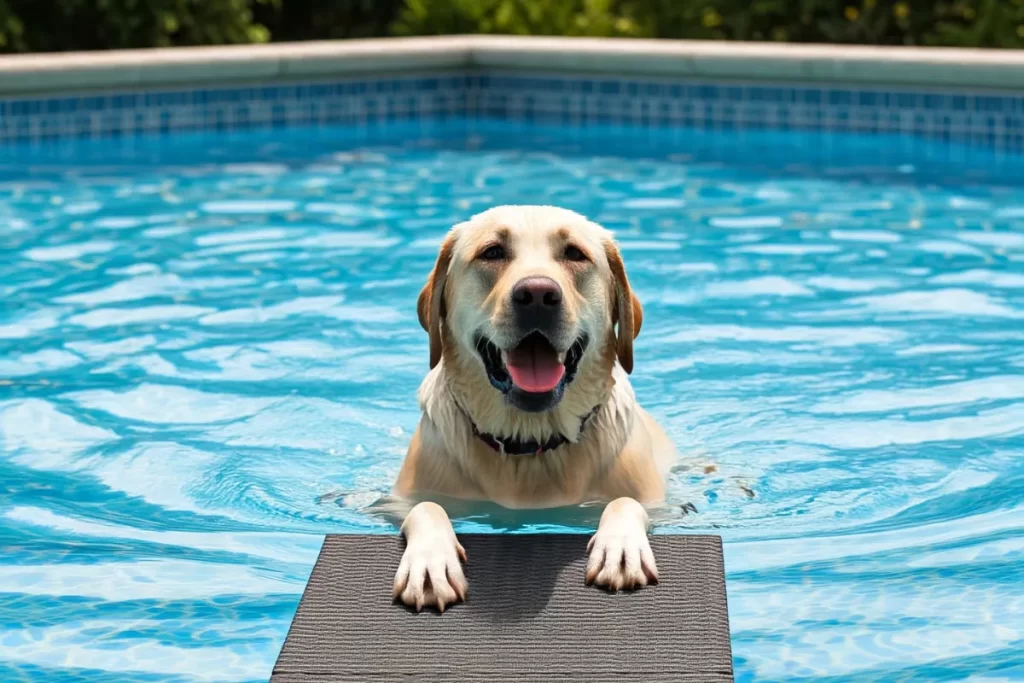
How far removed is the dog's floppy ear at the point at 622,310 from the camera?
464cm

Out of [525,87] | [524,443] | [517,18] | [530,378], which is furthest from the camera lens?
[517,18]

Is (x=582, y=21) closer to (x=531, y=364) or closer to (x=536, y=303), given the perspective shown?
(x=531, y=364)

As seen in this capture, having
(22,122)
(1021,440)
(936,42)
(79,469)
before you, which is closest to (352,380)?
(79,469)

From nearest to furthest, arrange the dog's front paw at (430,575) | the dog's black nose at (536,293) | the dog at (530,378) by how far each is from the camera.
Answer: the dog's front paw at (430,575) → the dog's black nose at (536,293) → the dog at (530,378)

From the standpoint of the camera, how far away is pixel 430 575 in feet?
12.9

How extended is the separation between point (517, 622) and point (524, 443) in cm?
90

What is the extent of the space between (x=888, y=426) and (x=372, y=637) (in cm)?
294

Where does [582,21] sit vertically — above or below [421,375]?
above

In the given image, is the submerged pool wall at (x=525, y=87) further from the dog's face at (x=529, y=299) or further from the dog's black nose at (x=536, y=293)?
the dog's black nose at (x=536, y=293)

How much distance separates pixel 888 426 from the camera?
19.7ft

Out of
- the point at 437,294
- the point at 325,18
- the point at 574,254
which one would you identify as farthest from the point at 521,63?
the point at 574,254

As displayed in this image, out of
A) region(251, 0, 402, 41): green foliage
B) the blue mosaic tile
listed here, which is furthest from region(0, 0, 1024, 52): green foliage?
the blue mosaic tile

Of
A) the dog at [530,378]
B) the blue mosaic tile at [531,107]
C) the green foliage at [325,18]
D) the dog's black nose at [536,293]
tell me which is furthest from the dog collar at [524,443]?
the green foliage at [325,18]

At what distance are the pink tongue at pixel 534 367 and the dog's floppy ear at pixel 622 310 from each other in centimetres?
33
